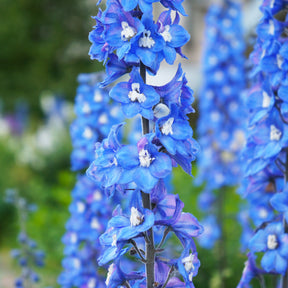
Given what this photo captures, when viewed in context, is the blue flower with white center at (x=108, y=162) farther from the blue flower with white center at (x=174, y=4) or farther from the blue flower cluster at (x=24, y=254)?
the blue flower cluster at (x=24, y=254)

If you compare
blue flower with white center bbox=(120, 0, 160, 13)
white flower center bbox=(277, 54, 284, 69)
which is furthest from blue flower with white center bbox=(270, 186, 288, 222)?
blue flower with white center bbox=(120, 0, 160, 13)

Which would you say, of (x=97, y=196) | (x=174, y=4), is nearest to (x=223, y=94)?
(x=97, y=196)

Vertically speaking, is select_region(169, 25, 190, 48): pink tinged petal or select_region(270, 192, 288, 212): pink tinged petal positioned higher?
select_region(169, 25, 190, 48): pink tinged petal

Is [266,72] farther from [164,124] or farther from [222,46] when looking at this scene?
[222,46]

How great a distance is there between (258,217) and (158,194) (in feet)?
4.85

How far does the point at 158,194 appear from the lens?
64.4 inches

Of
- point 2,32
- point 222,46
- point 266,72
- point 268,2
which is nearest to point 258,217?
point 266,72

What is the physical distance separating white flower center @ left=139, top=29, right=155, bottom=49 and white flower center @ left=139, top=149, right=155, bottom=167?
0.33 meters

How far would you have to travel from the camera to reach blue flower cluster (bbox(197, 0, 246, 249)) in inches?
186

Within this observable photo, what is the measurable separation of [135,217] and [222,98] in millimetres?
3380

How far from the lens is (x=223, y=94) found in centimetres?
478

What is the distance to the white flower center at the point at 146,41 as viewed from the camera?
60.3 inches

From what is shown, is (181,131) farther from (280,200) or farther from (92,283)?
(92,283)

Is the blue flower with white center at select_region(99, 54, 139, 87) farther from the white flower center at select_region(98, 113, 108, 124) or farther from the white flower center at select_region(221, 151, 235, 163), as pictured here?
the white flower center at select_region(221, 151, 235, 163)
